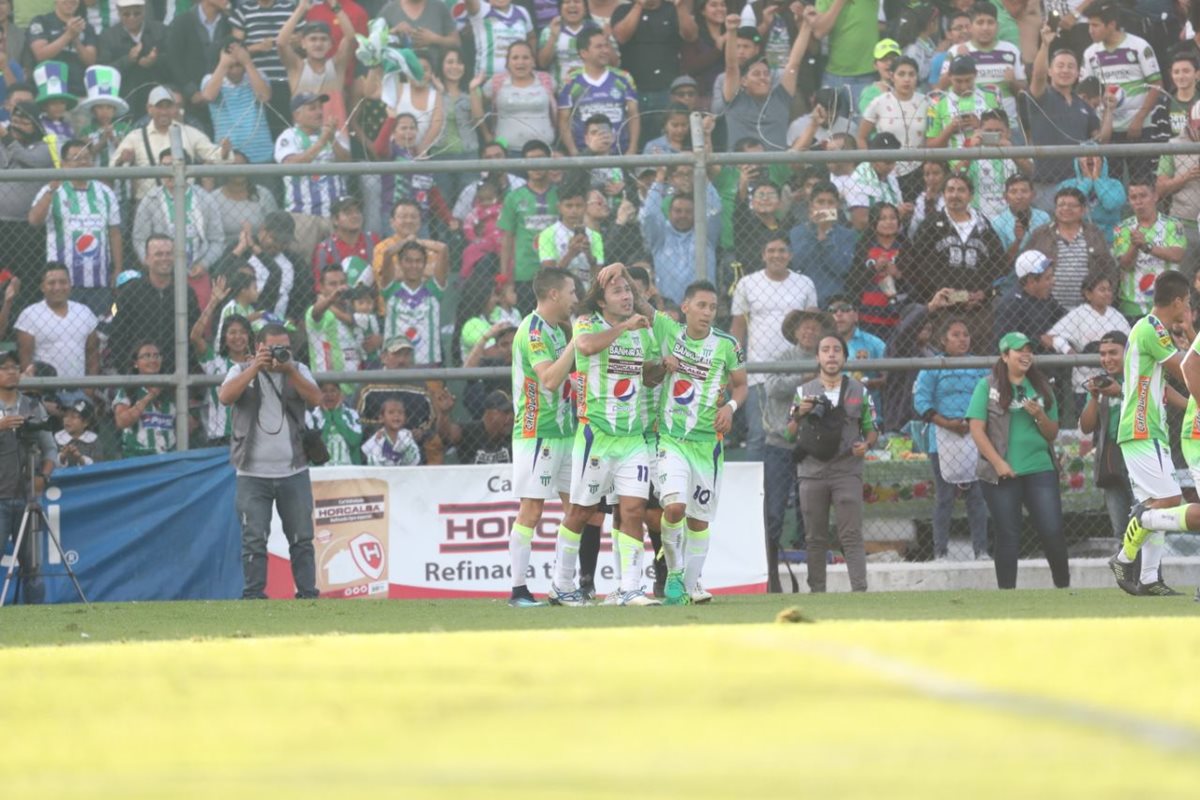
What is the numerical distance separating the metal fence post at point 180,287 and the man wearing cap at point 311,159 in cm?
93

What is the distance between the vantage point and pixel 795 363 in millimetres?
13938

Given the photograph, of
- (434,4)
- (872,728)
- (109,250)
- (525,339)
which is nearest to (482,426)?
(525,339)

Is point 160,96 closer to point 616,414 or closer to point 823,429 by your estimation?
point 616,414

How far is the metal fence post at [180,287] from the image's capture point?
14078 mm

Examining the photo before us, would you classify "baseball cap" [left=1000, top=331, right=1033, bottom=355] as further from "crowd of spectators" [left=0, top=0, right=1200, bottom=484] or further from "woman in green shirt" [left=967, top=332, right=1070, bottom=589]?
"crowd of spectators" [left=0, top=0, right=1200, bottom=484]

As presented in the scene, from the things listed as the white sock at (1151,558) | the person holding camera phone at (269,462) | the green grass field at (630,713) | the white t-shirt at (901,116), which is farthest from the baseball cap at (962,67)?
the green grass field at (630,713)

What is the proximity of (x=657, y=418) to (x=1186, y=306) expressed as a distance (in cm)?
353

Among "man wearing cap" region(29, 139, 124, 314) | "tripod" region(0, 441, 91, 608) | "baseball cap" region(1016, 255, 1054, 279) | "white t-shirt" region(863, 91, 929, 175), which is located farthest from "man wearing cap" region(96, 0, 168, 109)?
"baseball cap" region(1016, 255, 1054, 279)

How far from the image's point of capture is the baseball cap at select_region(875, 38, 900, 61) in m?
17.1

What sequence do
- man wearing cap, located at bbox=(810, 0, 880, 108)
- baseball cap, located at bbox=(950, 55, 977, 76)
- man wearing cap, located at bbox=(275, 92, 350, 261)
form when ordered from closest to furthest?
man wearing cap, located at bbox=(275, 92, 350, 261) < baseball cap, located at bbox=(950, 55, 977, 76) < man wearing cap, located at bbox=(810, 0, 880, 108)

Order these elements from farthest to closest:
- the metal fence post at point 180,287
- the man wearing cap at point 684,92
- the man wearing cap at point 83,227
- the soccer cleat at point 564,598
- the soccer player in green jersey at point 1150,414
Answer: the man wearing cap at point 684,92
the man wearing cap at point 83,227
the metal fence post at point 180,287
the soccer cleat at point 564,598
the soccer player in green jersey at point 1150,414

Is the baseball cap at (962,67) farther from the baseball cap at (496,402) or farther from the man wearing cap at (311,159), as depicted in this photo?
the man wearing cap at (311,159)

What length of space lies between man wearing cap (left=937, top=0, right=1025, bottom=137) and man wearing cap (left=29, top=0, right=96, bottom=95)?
8180mm

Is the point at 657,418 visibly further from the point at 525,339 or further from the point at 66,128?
the point at 66,128
